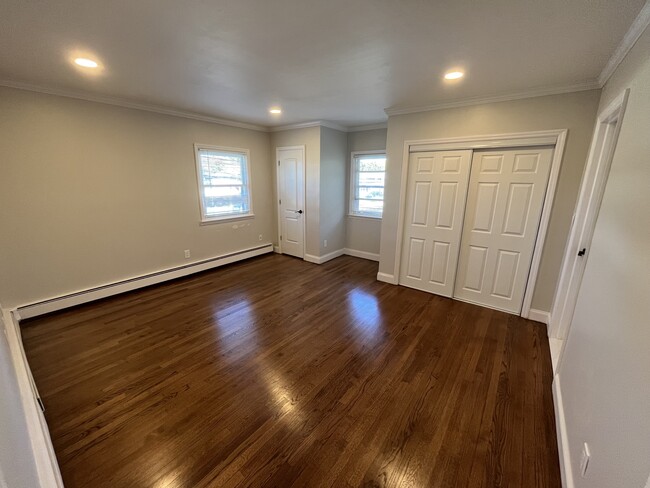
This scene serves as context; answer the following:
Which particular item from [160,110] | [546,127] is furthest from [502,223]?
[160,110]

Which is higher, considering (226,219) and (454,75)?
(454,75)

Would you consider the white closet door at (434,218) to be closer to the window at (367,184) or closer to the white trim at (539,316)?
the white trim at (539,316)

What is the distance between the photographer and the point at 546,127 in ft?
8.74

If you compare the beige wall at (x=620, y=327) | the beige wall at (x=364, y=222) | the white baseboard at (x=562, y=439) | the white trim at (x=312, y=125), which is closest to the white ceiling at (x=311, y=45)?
the beige wall at (x=620, y=327)

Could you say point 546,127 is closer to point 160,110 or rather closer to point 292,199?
point 292,199

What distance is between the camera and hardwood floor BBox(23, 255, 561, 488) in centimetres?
147

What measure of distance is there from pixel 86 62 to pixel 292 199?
10.8 ft

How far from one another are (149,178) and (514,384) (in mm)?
4672

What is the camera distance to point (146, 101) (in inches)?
130

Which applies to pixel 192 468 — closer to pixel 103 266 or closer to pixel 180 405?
pixel 180 405

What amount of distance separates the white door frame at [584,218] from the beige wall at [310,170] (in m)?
3.38

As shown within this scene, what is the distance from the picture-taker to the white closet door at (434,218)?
3.29m

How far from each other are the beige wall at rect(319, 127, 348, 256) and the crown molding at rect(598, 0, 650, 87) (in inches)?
132

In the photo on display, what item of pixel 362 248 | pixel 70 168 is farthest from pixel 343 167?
pixel 70 168
